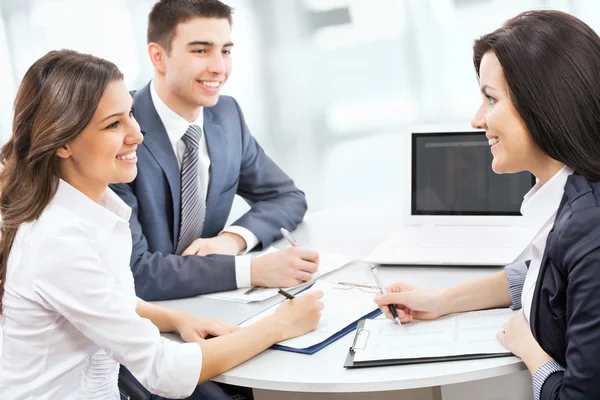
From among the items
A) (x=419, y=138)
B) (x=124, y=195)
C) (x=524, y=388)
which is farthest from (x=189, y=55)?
(x=524, y=388)

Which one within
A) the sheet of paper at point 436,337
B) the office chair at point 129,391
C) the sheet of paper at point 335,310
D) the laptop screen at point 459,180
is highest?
the laptop screen at point 459,180

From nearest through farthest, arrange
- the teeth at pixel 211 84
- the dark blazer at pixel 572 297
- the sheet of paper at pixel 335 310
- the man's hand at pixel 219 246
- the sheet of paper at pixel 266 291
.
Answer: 1. the dark blazer at pixel 572 297
2. the sheet of paper at pixel 335 310
3. the sheet of paper at pixel 266 291
4. the man's hand at pixel 219 246
5. the teeth at pixel 211 84

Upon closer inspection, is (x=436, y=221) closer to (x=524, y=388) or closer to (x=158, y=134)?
(x=524, y=388)

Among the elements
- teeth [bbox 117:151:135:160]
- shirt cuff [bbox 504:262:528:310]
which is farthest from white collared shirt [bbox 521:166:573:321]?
teeth [bbox 117:151:135:160]

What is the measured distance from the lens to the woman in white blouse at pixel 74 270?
1.39 meters

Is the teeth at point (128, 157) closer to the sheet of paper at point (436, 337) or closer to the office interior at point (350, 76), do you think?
the sheet of paper at point (436, 337)

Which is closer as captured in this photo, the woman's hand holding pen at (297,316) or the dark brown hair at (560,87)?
the dark brown hair at (560,87)

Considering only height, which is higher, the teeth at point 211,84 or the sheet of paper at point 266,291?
the teeth at point 211,84

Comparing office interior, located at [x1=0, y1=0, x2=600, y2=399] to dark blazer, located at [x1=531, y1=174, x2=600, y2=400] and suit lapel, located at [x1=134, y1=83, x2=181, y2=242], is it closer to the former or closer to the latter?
suit lapel, located at [x1=134, y1=83, x2=181, y2=242]

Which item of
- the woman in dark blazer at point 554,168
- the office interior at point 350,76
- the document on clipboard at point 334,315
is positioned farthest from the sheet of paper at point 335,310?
the office interior at point 350,76

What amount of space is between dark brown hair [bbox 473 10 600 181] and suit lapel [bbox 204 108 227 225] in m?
1.27

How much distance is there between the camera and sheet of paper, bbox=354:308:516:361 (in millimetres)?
1432

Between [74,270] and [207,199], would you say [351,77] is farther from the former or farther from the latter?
[74,270]

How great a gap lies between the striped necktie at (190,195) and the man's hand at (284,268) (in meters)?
0.42
